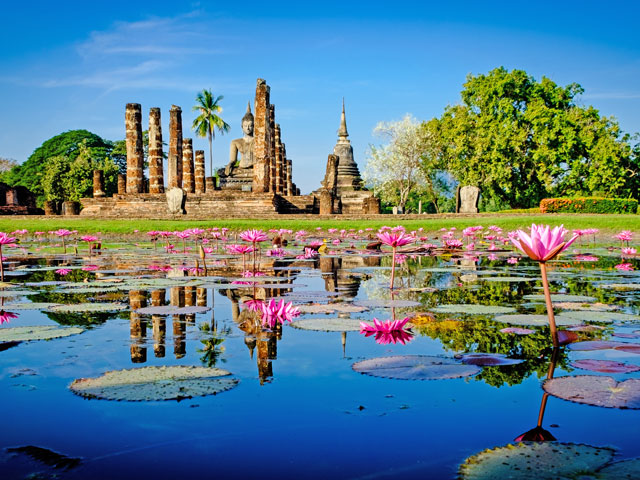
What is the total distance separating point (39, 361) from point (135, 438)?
3.78 feet

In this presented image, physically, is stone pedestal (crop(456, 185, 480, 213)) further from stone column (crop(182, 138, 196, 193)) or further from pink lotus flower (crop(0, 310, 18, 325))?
pink lotus flower (crop(0, 310, 18, 325))

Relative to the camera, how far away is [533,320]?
3.37 metres

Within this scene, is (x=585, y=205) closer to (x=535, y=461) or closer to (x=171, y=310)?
(x=171, y=310)

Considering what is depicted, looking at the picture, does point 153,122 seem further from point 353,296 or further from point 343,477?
point 343,477

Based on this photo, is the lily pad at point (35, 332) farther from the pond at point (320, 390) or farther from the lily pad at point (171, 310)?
the lily pad at point (171, 310)

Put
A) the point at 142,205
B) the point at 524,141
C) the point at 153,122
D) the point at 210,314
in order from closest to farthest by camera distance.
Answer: the point at 210,314, the point at 142,205, the point at 153,122, the point at 524,141

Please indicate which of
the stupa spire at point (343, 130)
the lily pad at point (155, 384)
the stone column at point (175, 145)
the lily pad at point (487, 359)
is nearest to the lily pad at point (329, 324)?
the lily pad at point (487, 359)

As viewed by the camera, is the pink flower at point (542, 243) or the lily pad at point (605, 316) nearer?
the pink flower at point (542, 243)

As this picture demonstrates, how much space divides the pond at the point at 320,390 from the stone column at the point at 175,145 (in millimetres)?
28251

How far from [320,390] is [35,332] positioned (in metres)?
1.80

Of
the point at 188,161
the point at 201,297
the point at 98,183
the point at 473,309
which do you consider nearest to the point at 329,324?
the point at 473,309

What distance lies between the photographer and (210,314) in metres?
3.83

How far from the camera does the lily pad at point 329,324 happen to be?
321 centimetres

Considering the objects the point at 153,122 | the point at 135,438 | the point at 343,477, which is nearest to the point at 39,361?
the point at 135,438
